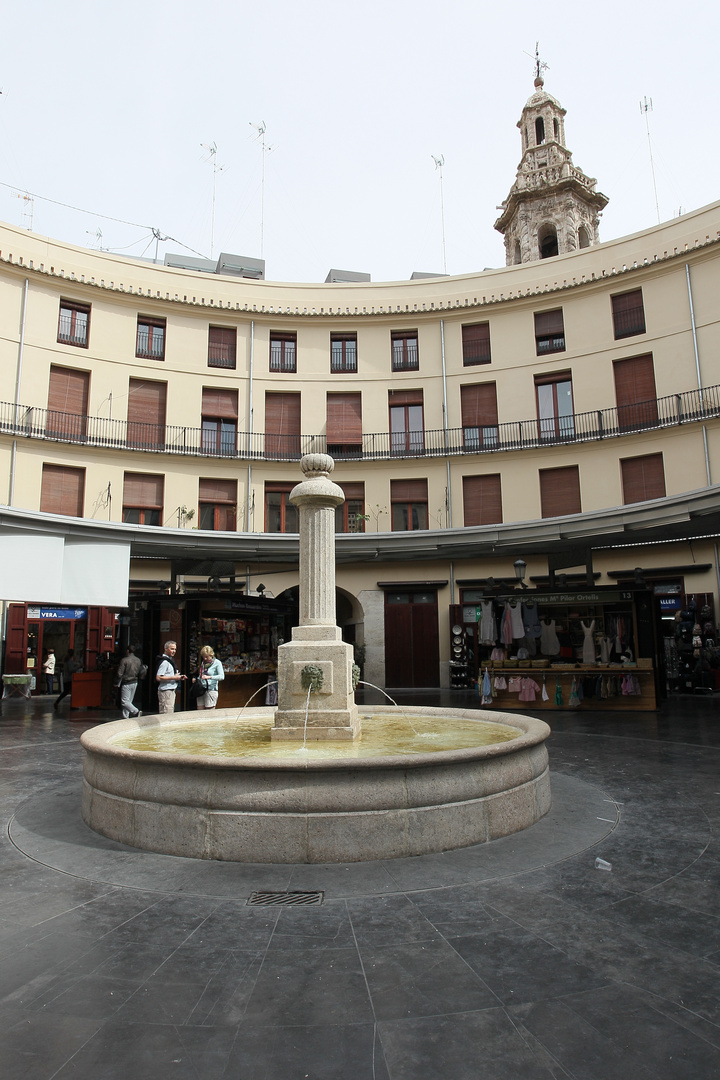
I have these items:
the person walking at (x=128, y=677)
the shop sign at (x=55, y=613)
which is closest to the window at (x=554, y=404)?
the person walking at (x=128, y=677)

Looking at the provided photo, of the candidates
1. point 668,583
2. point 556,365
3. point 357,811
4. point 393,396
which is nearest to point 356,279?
point 393,396

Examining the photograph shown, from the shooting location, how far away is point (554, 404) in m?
24.7

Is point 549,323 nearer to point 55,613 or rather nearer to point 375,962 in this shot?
point 55,613

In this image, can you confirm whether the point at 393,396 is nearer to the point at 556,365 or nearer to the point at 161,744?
the point at 556,365

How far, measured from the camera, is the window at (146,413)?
79.2ft

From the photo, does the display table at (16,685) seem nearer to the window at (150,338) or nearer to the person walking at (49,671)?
the person walking at (49,671)

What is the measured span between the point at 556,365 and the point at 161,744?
71.0 ft

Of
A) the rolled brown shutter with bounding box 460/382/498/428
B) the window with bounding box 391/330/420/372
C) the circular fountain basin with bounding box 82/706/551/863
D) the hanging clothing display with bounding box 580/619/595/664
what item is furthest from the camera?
the window with bounding box 391/330/420/372

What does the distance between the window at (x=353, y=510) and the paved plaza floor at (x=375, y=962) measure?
19.5 m

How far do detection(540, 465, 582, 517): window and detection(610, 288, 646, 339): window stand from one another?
511 centimetres

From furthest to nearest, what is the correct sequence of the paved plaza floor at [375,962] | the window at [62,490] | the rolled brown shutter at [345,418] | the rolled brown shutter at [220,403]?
the rolled brown shutter at [345,418]
the rolled brown shutter at [220,403]
the window at [62,490]
the paved plaza floor at [375,962]

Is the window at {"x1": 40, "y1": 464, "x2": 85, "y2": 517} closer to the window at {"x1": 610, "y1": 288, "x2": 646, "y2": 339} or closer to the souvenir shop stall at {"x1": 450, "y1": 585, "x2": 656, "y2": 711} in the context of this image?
the souvenir shop stall at {"x1": 450, "y1": 585, "x2": 656, "y2": 711}

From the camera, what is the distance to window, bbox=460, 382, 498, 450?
24.9 meters

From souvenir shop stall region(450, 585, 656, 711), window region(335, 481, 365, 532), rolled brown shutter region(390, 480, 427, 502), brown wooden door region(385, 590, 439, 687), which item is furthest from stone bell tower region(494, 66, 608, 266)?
souvenir shop stall region(450, 585, 656, 711)
